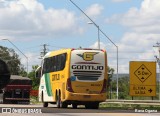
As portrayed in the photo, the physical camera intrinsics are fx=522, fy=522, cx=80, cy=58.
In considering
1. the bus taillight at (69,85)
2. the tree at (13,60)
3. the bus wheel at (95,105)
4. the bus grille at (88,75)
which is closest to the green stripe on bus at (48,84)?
the bus wheel at (95,105)

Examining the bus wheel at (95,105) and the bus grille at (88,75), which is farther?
the bus wheel at (95,105)

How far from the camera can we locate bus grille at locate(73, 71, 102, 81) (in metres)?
30.0

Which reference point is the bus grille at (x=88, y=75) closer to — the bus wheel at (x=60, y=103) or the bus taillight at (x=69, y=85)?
the bus taillight at (x=69, y=85)

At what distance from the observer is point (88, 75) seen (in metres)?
30.0

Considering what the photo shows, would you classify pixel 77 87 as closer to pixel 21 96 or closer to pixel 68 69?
pixel 68 69

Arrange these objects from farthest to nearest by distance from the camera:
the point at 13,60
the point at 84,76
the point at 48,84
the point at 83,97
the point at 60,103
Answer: the point at 13,60 < the point at 48,84 < the point at 60,103 < the point at 84,76 < the point at 83,97

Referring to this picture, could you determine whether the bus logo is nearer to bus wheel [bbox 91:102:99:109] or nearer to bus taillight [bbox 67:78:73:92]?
bus taillight [bbox 67:78:73:92]

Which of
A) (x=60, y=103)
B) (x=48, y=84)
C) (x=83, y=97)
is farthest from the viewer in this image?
(x=48, y=84)

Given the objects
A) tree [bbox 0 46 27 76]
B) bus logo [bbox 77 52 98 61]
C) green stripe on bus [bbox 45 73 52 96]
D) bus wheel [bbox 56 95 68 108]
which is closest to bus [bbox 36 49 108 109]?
bus logo [bbox 77 52 98 61]

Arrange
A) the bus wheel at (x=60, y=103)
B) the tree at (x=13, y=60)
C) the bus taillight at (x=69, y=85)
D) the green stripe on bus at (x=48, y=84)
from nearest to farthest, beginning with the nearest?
the bus taillight at (x=69, y=85)
the bus wheel at (x=60, y=103)
the green stripe on bus at (x=48, y=84)
the tree at (x=13, y=60)

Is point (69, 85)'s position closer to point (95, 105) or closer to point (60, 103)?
point (60, 103)

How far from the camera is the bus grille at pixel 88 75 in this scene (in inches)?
1180

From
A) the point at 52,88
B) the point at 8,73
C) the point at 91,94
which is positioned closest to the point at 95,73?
the point at 91,94

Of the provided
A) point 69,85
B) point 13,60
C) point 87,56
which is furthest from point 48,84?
point 13,60
